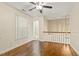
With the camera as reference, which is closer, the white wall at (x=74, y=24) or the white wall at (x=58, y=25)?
the white wall at (x=58, y=25)

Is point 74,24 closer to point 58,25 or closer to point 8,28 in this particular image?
point 58,25

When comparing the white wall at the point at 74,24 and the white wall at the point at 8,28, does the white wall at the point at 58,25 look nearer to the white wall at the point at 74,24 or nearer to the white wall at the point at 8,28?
the white wall at the point at 74,24

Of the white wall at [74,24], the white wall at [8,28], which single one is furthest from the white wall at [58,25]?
the white wall at [8,28]

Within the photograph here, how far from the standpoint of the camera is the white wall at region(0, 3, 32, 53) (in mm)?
2266

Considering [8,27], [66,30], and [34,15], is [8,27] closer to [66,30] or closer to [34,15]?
[34,15]

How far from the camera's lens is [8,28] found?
2.37 m

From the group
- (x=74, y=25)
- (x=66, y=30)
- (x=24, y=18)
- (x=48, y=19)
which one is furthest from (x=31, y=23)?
(x=74, y=25)

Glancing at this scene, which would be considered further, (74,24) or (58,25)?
(74,24)

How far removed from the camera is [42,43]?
2.56 m

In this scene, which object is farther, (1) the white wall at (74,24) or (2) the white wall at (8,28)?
(1) the white wall at (74,24)

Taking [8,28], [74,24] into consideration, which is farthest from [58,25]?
[8,28]

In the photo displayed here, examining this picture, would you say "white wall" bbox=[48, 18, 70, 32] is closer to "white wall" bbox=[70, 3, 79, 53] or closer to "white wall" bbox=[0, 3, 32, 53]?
"white wall" bbox=[70, 3, 79, 53]

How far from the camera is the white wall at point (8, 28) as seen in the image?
2266 millimetres

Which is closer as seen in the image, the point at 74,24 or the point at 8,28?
the point at 8,28
